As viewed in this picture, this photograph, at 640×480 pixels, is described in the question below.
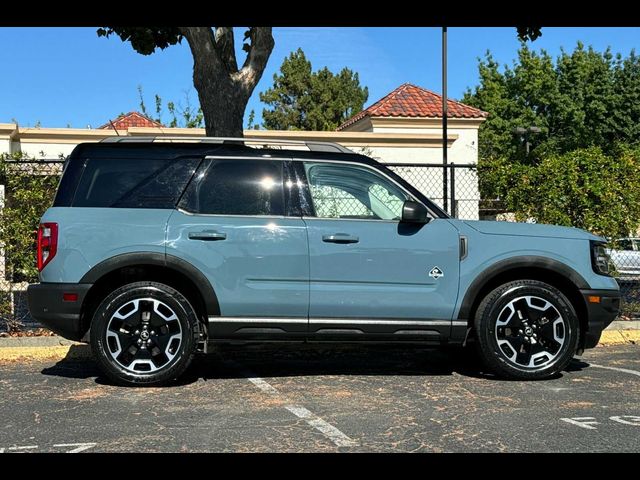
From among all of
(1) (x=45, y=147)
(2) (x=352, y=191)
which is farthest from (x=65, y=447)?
(1) (x=45, y=147)

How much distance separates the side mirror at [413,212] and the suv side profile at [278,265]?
0.01 metres

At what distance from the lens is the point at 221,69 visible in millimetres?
9742

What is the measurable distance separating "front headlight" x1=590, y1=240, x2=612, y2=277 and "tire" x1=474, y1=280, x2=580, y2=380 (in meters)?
0.45

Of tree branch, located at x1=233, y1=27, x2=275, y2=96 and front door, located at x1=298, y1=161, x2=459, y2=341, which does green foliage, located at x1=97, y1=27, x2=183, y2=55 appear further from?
front door, located at x1=298, y1=161, x2=459, y2=341

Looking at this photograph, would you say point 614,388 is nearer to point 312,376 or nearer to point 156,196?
point 312,376

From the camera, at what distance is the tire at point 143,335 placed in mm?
5691

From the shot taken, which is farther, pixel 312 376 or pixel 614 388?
pixel 312 376

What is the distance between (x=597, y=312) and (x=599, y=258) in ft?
1.62

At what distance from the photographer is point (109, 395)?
550 cm

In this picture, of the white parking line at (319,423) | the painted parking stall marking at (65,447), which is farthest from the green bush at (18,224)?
the painted parking stall marking at (65,447)

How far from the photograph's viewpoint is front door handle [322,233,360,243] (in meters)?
5.83

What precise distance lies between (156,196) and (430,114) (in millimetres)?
22395

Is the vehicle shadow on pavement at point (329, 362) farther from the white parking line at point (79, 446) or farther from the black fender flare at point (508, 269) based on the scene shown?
the white parking line at point (79, 446)
